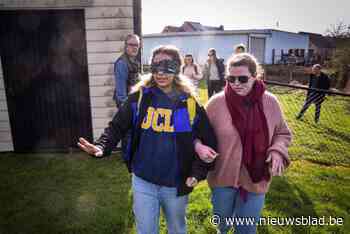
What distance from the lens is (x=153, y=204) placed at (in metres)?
2.47

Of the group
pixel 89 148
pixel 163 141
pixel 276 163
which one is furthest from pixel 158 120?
pixel 276 163

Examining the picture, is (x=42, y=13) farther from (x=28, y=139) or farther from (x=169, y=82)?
(x=169, y=82)

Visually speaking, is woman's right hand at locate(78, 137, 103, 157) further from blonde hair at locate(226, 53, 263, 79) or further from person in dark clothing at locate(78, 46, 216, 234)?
blonde hair at locate(226, 53, 263, 79)

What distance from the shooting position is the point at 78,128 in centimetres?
633

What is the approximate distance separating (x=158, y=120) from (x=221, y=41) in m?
28.1

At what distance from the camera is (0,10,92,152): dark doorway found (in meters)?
5.83

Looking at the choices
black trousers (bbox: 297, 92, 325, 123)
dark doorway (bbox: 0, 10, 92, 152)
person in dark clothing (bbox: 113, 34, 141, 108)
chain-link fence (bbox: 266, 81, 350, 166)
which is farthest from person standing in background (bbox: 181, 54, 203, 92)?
person in dark clothing (bbox: 113, 34, 141, 108)

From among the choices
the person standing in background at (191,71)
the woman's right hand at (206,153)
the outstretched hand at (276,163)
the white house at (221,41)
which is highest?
the white house at (221,41)

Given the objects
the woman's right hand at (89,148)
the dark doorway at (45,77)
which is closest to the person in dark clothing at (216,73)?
the dark doorway at (45,77)

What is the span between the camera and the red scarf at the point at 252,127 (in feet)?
8.25

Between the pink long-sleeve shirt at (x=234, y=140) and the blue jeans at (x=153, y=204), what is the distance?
1.42ft

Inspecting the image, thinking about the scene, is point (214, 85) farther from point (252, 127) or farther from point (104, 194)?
point (252, 127)

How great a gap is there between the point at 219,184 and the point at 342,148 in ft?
18.5

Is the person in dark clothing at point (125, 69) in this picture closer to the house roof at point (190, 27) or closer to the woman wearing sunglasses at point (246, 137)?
the woman wearing sunglasses at point (246, 137)
